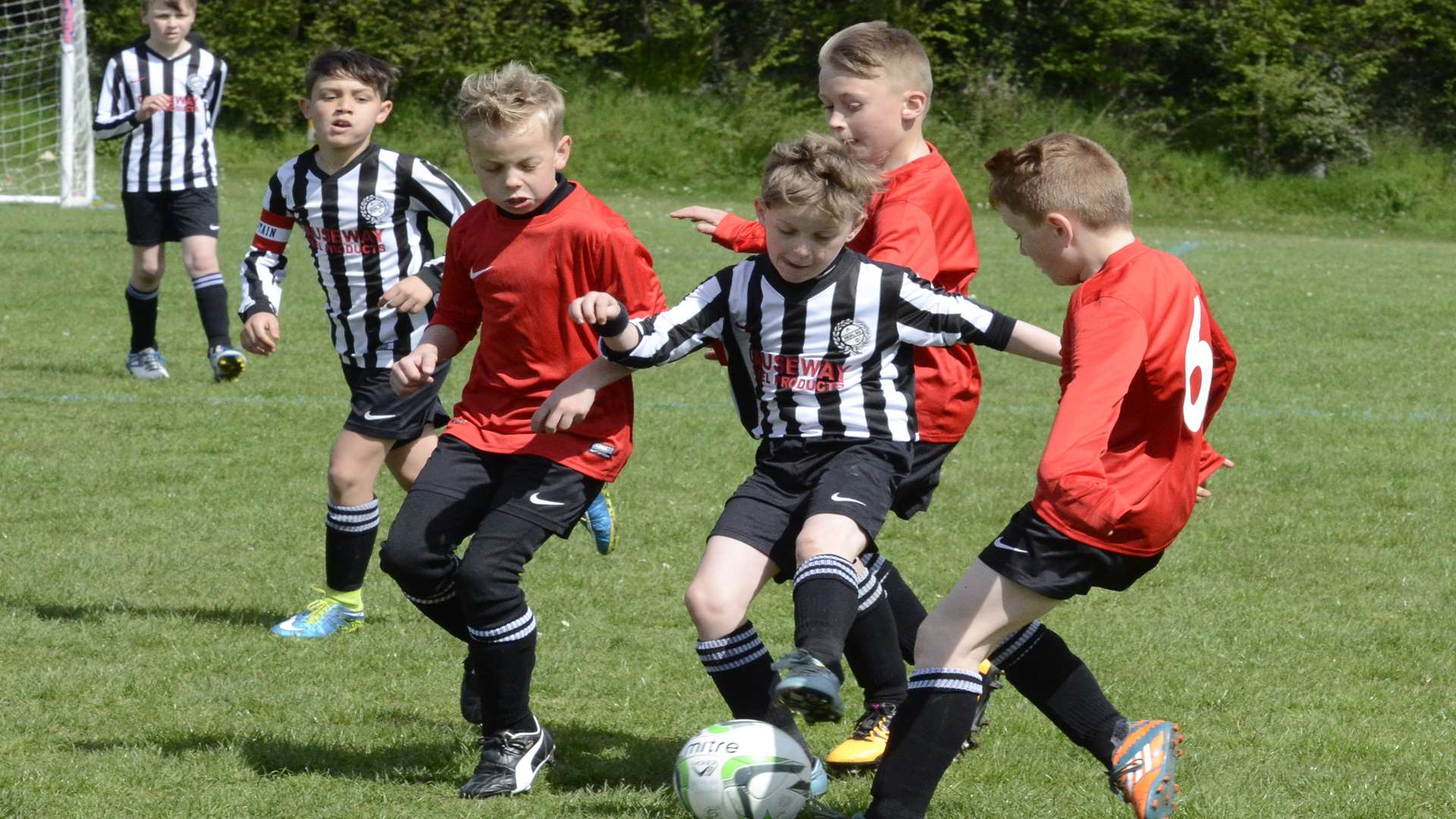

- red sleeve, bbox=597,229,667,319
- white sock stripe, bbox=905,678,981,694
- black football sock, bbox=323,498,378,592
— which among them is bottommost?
black football sock, bbox=323,498,378,592

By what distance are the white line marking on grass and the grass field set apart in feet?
0.11

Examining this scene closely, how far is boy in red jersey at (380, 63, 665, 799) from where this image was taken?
3.84 metres

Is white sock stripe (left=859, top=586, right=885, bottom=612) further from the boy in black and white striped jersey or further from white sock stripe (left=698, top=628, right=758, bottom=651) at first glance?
white sock stripe (left=698, top=628, right=758, bottom=651)

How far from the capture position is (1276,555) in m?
6.24

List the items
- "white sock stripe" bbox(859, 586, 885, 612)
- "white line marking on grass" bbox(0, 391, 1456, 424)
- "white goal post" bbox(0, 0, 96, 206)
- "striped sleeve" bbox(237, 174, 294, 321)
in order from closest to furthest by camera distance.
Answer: "white sock stripe" bbox(859, 586, 885, 612)
"striped sleeve" bbox(237, 174, 294, 321)
"white line marking on grass" bbox(0, 391, 1456, 424)
"white goal post" bbox(0, 0, 96, 206)

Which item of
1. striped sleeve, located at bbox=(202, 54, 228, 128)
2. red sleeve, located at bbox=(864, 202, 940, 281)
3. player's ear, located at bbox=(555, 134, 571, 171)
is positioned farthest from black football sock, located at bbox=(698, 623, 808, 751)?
striped sleeve, located at bbox=(202, 54, 228, 128)

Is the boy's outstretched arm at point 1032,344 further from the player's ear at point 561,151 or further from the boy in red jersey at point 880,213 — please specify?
the player's ear at point 561,151

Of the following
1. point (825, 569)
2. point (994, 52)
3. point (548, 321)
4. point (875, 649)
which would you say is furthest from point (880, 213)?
point (994, 52)

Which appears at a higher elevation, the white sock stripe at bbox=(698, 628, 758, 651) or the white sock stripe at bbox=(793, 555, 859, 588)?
the white sock stripe at bbox=(793, 555, 859, 588)

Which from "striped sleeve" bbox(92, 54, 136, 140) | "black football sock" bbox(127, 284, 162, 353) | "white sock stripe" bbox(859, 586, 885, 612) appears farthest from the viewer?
"striped sleeve" bbox(92, 54, 136, 140)

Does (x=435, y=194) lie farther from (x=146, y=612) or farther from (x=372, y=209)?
(x=146, y=612)

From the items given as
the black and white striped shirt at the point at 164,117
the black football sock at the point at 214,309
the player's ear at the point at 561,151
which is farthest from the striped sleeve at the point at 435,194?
the black and white striped shirt at the point at 164,117

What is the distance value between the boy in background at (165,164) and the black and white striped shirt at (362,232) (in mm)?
3828

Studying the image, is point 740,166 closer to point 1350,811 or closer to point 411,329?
point 411,329
